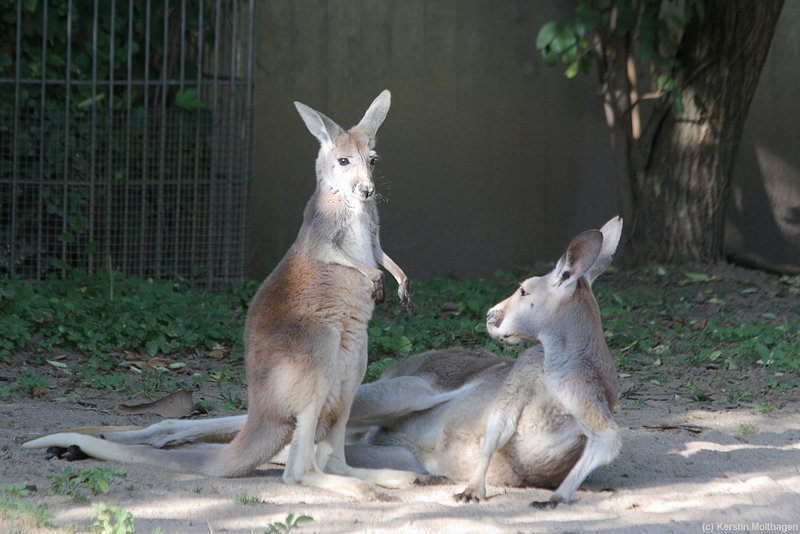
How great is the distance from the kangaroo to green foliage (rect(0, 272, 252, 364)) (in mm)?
2224

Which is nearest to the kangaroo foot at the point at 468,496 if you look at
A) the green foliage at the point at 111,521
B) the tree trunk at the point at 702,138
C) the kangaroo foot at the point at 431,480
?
the kangaroo foot at the point at 431,480

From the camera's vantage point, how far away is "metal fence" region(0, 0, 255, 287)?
789cm

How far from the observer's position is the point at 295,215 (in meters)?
8.70

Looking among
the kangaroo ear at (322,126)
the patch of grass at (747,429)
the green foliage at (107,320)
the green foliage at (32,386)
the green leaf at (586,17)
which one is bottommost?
the green foliage at (32,386)

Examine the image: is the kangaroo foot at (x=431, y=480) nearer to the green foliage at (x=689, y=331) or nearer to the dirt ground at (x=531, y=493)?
the dirt ground at (x=531, y=493)

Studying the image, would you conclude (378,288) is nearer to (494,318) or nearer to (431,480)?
(494,318)

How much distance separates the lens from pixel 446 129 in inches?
349

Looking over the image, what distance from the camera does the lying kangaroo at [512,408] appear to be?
3.52 m

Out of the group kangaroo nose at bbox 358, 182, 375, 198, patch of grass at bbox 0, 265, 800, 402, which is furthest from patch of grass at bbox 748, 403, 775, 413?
kangaroo nose at bbox 358, 182, 375, 198

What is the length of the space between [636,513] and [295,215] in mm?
5823

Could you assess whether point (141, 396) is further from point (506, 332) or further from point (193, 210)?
point (193, 210)

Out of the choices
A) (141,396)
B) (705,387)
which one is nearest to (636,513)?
(705,387)

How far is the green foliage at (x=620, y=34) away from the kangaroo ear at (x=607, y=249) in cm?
296

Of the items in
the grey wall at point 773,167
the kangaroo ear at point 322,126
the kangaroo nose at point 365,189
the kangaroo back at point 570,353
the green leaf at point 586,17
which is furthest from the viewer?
the grey wall at point 773,167
